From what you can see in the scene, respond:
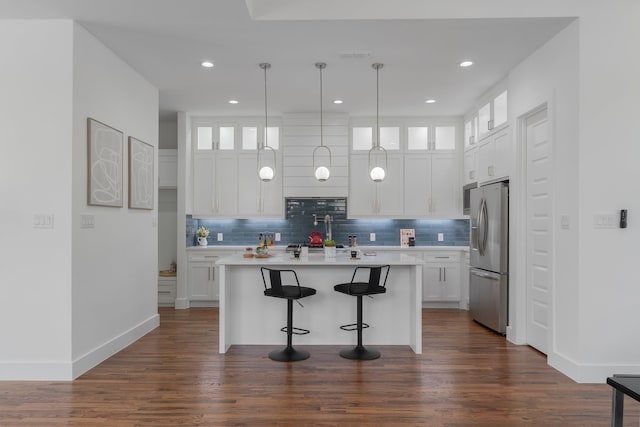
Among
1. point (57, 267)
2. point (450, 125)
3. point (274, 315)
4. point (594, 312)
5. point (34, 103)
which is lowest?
point (274, 315)

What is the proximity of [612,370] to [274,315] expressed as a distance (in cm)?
292

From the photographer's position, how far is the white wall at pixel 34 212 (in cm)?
343

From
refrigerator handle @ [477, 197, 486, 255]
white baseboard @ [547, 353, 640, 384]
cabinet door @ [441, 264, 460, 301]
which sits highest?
refrigerator handle @ [477, 197, 486, 255]

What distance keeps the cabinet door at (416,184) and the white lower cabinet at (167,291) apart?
12.0 feet

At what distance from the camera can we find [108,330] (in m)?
4.05

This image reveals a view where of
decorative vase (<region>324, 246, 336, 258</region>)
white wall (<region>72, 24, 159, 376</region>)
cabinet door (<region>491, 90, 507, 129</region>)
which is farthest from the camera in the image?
cabinet door (<region>491, 90, 507, 129</region>)

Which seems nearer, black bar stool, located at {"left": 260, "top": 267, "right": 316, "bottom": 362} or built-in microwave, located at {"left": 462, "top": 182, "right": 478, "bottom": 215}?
black bar stool, located at {"left": 260, "top": 267, "right": 316, "bottom": 362}

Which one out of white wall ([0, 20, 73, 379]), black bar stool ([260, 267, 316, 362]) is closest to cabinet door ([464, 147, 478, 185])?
black bar stool ([260, 267, 316, 362])

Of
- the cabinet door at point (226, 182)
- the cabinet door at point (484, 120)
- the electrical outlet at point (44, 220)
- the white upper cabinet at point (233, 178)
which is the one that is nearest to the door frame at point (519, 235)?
the cabinet door at point (484, 120)

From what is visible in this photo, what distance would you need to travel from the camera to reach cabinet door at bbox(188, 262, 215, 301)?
20.8 ft

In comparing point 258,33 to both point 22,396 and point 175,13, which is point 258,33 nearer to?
point 175,13

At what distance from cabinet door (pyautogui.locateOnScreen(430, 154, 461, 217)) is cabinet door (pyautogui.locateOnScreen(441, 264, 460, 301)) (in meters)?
0.82

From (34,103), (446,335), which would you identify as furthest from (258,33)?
(446,335)

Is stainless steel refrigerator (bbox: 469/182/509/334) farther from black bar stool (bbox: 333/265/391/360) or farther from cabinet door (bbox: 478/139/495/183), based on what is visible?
black bar stool (bbox: 333/265/391/360)
